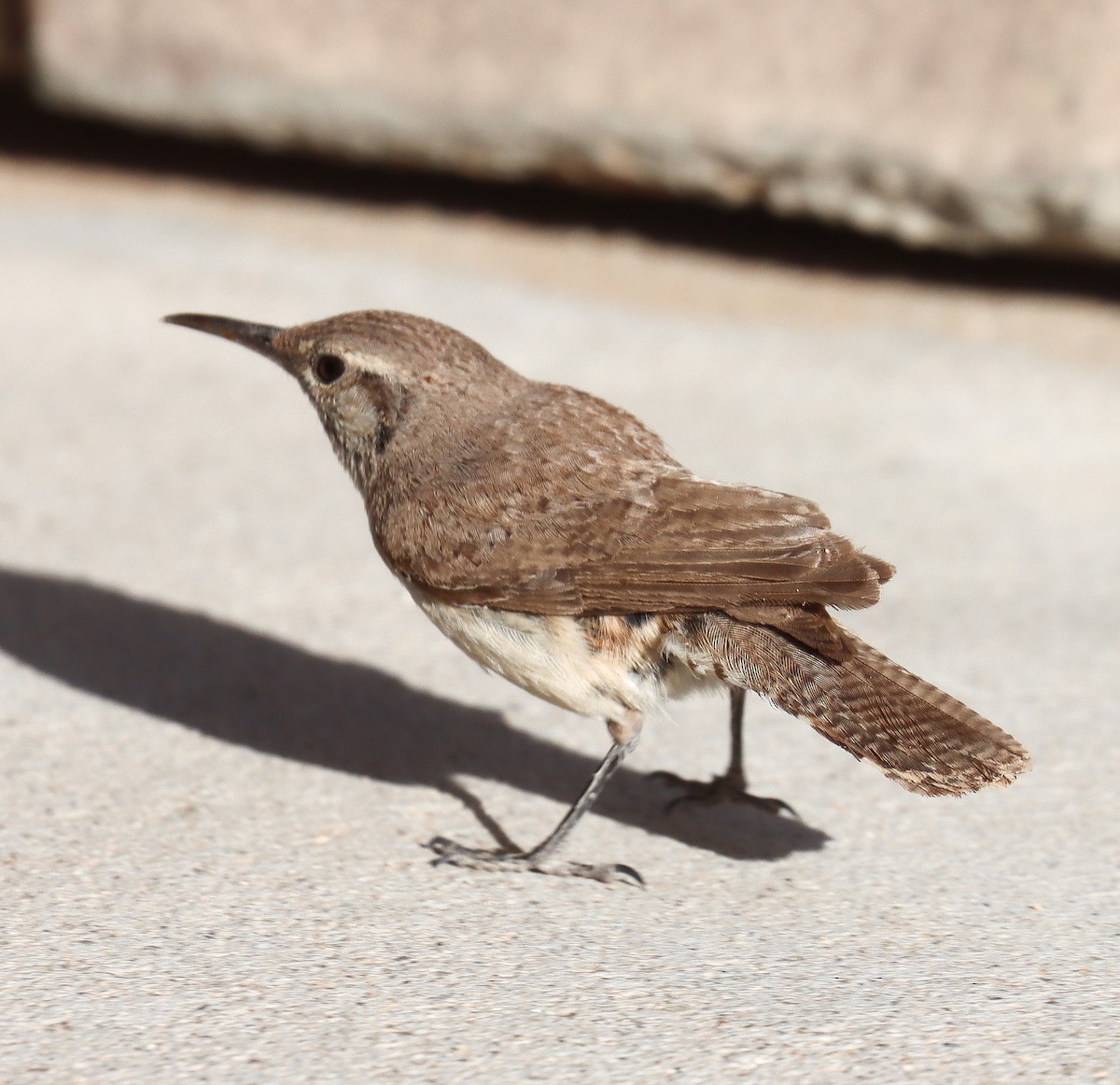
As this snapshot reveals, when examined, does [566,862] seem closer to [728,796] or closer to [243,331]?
[728,796]

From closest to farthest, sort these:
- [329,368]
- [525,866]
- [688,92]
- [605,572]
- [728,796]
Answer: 1. [605,572]
2. [525,866]
3. [728,796]
4. [329,368]
5. [688,92]

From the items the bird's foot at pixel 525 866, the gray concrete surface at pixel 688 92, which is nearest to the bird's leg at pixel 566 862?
the bird's foot at pixel 525 866

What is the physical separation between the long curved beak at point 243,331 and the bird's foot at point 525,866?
1.45 m

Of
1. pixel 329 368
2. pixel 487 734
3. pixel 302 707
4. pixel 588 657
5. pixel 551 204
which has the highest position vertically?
pixel 551 204

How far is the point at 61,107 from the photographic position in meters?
9.73

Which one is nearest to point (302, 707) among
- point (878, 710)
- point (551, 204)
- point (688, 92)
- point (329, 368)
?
point (329, 368)

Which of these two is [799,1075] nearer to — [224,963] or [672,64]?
[224,963]

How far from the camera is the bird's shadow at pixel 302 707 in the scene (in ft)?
15.4

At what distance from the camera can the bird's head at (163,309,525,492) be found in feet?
15.1

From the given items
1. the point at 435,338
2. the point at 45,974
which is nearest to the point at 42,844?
the point at 45,974

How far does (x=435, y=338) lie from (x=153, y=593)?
5.44 ft

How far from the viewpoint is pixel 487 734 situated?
511cm

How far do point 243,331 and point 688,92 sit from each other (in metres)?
4.33

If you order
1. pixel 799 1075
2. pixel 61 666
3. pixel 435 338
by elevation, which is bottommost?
pixel 799 1075
